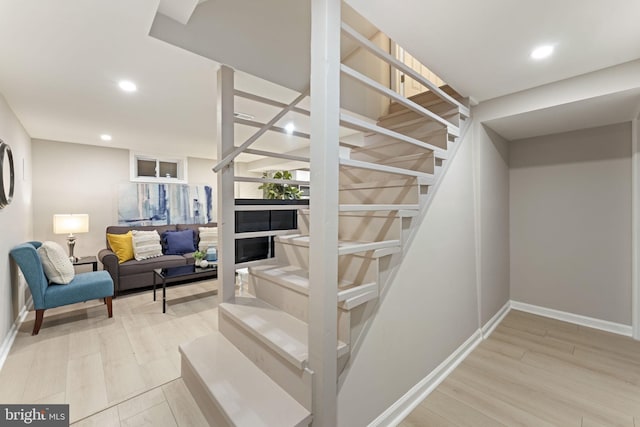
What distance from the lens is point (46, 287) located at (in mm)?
2717

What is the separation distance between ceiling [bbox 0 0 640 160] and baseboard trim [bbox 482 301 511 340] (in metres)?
2.00

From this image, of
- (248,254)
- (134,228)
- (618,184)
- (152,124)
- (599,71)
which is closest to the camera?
(599,71)

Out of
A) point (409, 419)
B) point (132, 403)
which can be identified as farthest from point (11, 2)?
point (409, 419)

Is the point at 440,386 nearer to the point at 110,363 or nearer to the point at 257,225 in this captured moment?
the point at 257,225

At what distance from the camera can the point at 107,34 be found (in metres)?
1.65

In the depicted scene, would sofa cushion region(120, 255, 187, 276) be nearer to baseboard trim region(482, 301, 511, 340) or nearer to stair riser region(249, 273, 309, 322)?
stair riser region(249, 273, 309, 322)

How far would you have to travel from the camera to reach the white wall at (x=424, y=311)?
57.0 inches

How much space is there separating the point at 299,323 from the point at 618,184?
11.3ft

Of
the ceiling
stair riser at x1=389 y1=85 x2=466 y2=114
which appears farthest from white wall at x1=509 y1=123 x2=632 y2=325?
stair riser at x1=389 y1=85 x2=466 y2=114

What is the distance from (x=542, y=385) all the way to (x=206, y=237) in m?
4.74

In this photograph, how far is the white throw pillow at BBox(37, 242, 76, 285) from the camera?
2793 millimetres

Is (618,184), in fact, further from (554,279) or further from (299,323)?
(299,323)

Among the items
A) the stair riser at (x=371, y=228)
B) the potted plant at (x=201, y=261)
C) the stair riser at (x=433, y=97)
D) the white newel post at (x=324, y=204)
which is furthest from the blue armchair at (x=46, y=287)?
the stair riser at (x=433, y=97)

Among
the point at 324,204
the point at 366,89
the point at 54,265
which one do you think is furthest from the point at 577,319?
→ the point at 54,265
